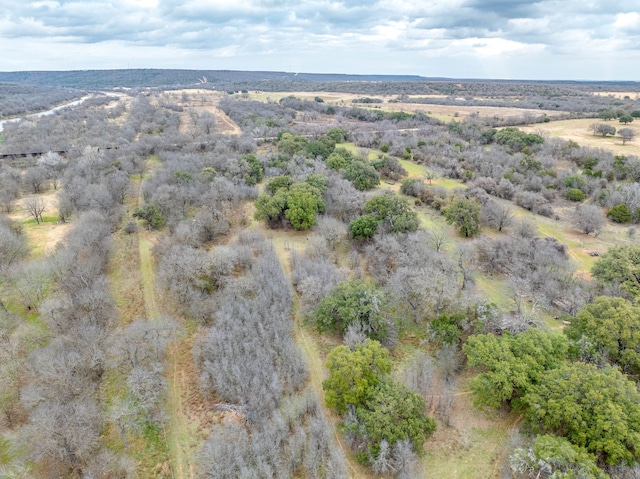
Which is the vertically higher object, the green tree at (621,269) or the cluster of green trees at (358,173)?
the cluster of green trees at (358,173)

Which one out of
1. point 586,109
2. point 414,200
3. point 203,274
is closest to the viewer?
point 203,274

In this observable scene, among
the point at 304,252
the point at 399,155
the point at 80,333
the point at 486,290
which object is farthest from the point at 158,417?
the point at 399,155

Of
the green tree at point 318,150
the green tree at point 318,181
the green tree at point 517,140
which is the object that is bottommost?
the green tree at point 318,181

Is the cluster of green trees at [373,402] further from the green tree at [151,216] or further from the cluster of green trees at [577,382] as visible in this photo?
the green tree at [151,216]

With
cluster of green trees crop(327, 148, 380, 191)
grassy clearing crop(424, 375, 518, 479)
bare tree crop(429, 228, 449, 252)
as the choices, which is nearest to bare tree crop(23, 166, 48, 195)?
cluster of green trees crop(327, 148, 380, 191)

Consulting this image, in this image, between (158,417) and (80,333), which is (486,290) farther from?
(80,333)

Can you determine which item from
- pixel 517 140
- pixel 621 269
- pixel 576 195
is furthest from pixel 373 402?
pixel 517 140

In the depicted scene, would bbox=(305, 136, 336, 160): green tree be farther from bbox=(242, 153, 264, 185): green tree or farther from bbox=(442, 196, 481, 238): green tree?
bbox=(442, 196, 481, 238): green tree

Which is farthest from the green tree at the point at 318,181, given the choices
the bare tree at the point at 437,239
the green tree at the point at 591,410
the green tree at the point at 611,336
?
the green tree at the point at 591,410
